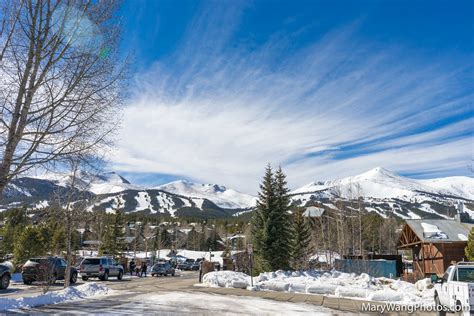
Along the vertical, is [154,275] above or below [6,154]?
below

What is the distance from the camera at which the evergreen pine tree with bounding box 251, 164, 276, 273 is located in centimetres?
2942

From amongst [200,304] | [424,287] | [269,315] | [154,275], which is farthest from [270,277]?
[154,275]

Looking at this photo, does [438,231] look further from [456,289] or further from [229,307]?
[229,307]

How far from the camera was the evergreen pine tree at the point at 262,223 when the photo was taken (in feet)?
96.5

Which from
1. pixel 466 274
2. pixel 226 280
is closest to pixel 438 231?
pixel 226 280

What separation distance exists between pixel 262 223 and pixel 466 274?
61.8 ft

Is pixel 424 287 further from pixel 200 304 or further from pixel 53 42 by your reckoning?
pixel 53 42

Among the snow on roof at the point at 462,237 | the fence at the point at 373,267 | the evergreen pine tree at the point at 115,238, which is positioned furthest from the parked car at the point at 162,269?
the snow on roof at the point at 462,237

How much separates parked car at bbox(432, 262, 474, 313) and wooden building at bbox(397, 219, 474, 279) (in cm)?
1808

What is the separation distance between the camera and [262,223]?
3033 centimetres

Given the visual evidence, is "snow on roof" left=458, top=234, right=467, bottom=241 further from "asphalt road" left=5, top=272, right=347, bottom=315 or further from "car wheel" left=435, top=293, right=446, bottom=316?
"asphalt road" left=5, top=272, right=347, bottom=315

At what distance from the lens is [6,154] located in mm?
10719

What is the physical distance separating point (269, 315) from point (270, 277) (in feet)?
40.5

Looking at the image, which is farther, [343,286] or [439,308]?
[343,286]
